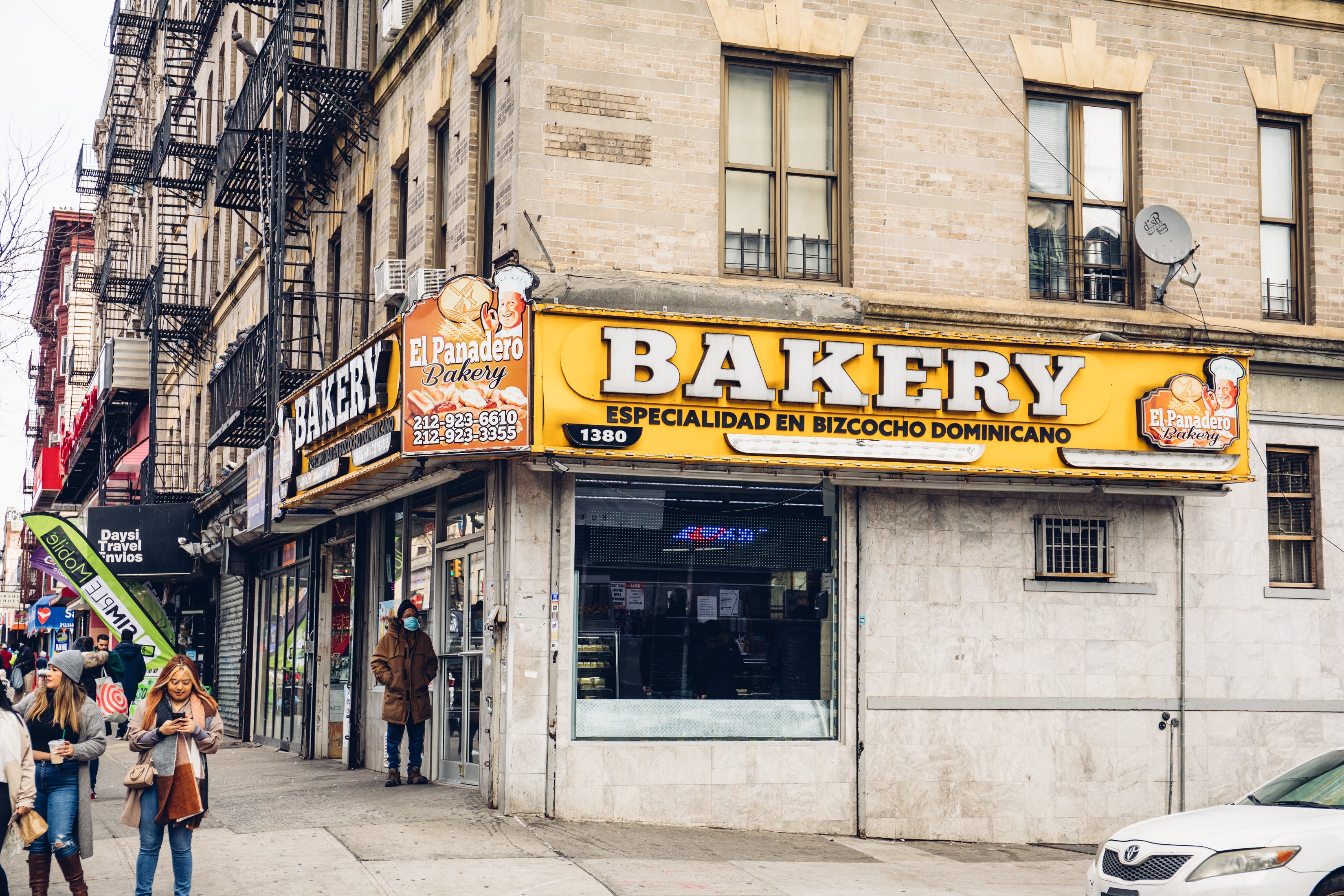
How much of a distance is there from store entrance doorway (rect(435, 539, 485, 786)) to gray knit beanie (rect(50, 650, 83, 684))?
435 cm

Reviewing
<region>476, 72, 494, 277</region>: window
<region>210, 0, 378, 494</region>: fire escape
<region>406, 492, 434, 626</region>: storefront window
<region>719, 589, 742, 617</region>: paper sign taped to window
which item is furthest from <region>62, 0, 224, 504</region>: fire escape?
<region>719, 589, 742, 617</region>: paper sign taped to window

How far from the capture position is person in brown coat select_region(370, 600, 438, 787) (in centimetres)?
1455

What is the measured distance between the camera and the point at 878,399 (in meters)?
13.0

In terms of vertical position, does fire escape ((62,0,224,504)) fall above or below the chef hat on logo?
above

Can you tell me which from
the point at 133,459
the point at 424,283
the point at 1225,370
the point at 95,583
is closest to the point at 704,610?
the point at 424,283

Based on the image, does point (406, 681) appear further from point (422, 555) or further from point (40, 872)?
point (40, 872)

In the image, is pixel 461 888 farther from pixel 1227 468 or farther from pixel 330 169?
pixel 330 169

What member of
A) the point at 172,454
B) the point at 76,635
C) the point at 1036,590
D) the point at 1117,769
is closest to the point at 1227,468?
the point at 1036,590

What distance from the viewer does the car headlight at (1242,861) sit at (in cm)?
832

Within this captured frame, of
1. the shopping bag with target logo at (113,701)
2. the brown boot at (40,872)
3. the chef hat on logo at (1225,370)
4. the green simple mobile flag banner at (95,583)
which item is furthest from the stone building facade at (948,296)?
the green simple mobile flag banner at (95,583)

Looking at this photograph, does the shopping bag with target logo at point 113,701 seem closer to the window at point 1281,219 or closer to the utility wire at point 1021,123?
the utility wire at point 1021,123

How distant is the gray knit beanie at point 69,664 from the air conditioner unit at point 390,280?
6355mm

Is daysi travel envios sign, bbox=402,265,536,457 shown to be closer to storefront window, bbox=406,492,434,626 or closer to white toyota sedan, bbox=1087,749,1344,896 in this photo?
storefront window, bbox=406,492,434,626

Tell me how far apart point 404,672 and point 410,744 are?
2.72 ft
